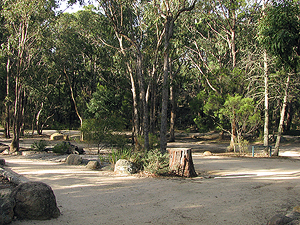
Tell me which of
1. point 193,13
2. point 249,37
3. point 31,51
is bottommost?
point 31,51

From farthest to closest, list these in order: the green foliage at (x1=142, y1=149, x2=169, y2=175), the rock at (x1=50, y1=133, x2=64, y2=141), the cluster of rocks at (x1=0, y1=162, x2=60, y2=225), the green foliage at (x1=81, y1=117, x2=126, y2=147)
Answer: the rock at (x1=50, y1=133, x2=64, y2=141)
the green foliage at (x1=81, y1=117, x2=126, y2=147)
the green foliage at (x1=142, y1=149, x2=169, y2=175)
the cluster of rocks at (x1=0, y1=162, x2=60, y2=225)

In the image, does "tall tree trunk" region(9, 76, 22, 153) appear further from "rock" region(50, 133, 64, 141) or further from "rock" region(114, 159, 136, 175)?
"rock" region(50, 133, 64, 141)

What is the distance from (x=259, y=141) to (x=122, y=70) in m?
13.5

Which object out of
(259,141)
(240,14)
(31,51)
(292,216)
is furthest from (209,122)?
(292,216)

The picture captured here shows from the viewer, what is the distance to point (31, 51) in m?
19.3

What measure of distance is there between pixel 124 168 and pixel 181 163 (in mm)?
1778

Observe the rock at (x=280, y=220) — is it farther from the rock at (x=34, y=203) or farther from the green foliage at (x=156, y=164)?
the green foliage at (x=156, y=164)

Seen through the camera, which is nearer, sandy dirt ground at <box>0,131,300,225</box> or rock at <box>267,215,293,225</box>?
rock at <box>267,215,293,225</box>

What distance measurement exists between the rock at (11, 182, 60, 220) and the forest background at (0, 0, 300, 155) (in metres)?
6.12

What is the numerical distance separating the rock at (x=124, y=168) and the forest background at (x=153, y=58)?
2850mm

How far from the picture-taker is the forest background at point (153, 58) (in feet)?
41.2

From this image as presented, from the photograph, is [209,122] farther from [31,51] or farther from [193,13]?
[31,51]

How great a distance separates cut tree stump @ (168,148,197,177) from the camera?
28.2 ft

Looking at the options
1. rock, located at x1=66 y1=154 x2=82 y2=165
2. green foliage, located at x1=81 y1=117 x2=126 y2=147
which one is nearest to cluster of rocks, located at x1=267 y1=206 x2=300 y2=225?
rock, located at x1=66 y1=154 x2=82 y2=165
